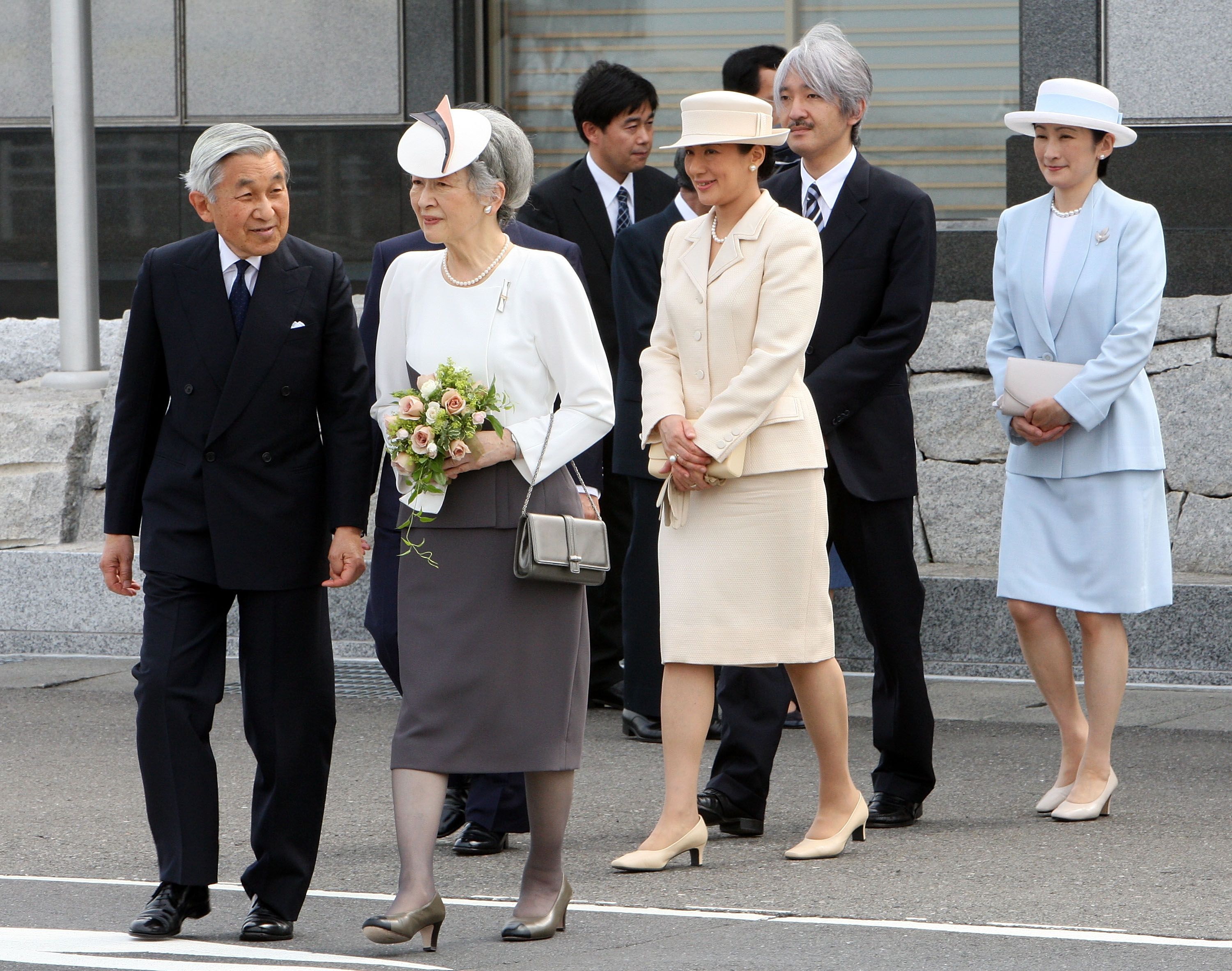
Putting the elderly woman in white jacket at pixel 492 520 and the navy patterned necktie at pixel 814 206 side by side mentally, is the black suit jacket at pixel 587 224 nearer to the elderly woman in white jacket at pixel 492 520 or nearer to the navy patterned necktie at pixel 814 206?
the navy patterned necktie at pixel 814 206

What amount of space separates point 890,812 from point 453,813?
3.97 ft

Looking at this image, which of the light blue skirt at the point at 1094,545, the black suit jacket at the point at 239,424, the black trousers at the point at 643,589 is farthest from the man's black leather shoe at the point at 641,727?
the black suit jacket at the point at 239,424

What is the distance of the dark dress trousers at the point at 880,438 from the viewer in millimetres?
5656

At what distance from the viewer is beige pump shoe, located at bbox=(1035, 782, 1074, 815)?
581 cm

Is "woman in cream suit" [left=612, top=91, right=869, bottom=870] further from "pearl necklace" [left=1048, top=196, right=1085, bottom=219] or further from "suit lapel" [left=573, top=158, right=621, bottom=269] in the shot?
"suit lapel" [left=573, top=158, right=621, bottom=269]

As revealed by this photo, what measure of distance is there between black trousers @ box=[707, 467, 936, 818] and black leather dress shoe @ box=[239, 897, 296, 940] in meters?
1.45

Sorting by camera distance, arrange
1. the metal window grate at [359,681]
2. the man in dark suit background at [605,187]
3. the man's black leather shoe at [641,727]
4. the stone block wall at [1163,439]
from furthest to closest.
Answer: the stone block wall at [1163,439] < the metal window grate at [359,681] < the man in dark suit background at [605,187] < the man's black leather shoe at [641,727]

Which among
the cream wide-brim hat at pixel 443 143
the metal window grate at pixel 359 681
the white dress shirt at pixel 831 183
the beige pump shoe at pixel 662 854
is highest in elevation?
the cream wide-brim hat at pixel 443 143

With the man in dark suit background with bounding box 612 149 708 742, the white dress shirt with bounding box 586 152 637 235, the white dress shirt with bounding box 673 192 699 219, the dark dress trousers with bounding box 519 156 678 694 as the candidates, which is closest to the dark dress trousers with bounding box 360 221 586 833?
the man in dark suit background with bounding box 612 149 708 742

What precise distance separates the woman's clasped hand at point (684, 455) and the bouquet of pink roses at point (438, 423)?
77 cm

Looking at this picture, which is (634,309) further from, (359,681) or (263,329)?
(359,681)

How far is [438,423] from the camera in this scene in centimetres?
430

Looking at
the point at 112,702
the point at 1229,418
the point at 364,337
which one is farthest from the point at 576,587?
the point at 1229,418

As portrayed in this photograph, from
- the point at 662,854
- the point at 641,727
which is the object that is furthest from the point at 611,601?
the point at 662,854
